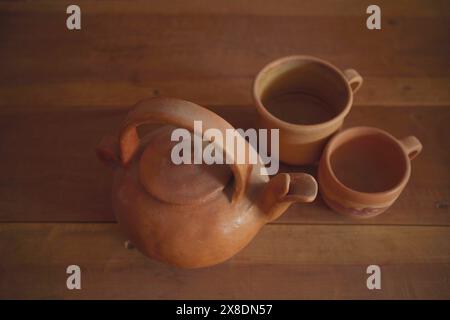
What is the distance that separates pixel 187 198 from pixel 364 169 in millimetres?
294

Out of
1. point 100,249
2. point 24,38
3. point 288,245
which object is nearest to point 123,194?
point 100,249

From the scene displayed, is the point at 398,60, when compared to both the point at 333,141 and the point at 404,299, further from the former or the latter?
the point at 404,299

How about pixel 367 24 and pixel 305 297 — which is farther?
pixel 367 24

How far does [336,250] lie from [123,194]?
301 millimetres

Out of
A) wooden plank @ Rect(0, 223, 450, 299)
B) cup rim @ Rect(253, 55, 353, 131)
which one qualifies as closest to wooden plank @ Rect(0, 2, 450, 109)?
cup rim @ Rect(253, 55, 353, 131)

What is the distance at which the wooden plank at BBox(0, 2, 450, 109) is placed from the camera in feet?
2.47

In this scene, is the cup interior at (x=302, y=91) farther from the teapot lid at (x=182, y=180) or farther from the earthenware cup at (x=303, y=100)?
the teapot lid at (x=182, y=180)

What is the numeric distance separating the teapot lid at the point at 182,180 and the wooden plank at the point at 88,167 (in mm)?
178

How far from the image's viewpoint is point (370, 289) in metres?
0.58

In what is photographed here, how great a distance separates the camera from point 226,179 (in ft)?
1.60

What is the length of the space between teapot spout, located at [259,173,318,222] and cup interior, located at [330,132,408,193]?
0.16m

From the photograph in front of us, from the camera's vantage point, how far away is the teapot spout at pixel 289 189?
18.1 inches

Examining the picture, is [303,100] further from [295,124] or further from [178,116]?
[178,116]

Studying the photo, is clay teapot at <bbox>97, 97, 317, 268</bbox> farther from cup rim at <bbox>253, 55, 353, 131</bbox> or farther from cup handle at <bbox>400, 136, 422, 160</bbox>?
cup handle at <bbox>400, 136, 422, 160</bbox>
